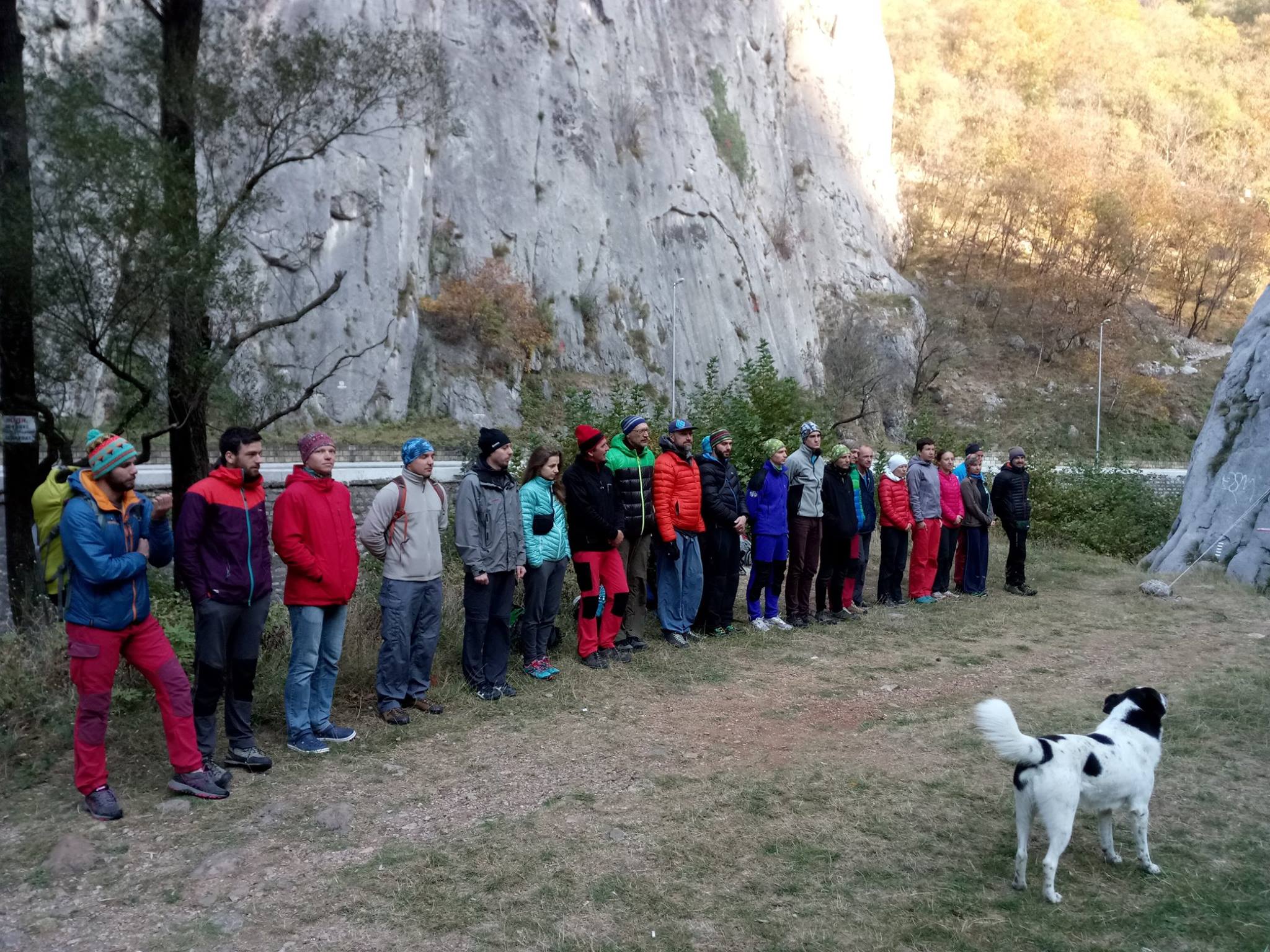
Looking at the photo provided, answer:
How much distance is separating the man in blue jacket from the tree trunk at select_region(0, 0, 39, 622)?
10.0ft

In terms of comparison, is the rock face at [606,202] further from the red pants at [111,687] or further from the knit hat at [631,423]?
the red pants at [111,687]

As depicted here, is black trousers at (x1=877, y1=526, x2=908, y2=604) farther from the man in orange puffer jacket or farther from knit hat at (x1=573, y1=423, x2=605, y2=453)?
knit hat at (x1=573, y1=423, x2=605, y2=453)

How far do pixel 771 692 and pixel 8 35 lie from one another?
7.80 meters

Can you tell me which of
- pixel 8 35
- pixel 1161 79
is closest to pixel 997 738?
pixel 8 35

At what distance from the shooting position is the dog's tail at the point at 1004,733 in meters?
3.67

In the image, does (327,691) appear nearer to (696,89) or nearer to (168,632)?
(168,632)

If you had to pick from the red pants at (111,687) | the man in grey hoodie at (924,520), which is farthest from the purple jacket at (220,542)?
the man in grey hoodie at (924,520)

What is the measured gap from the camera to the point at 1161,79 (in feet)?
242

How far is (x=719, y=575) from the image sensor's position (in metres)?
8.75

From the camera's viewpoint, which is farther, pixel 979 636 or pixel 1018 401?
pixel 1018 401

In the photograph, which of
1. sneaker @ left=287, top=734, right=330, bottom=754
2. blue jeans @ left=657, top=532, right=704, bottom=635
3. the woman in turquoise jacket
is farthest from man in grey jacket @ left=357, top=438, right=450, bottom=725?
blue jeans @ left=657, top=532, right=704, bottom=635

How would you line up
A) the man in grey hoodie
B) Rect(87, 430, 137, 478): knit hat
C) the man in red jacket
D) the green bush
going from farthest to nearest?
the green bush < the man in grey hoodie < the man in red jacket < Rect(87, 430, 137, 478): knit hat

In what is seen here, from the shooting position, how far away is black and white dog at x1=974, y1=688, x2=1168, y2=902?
147 inches

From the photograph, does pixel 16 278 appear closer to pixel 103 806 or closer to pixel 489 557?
pixel 489 557
